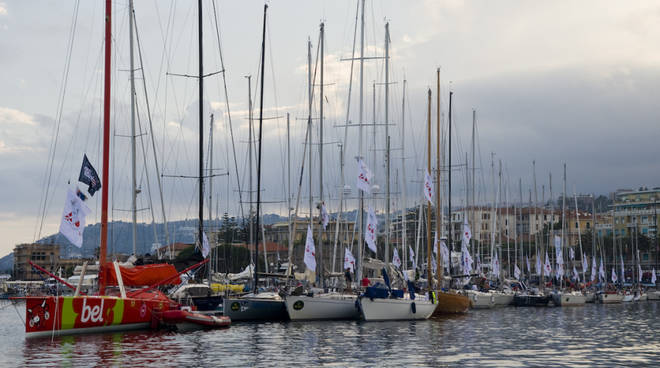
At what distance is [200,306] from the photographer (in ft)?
156

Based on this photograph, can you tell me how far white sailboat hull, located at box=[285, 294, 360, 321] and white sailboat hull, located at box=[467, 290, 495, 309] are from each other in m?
22.7

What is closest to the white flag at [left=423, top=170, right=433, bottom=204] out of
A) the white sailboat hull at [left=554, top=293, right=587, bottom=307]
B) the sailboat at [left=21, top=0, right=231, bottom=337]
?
the sailboat at [left=21, top=0, right=231, bottom=337]

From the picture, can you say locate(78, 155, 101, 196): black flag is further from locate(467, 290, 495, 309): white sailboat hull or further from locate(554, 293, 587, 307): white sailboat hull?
locate(554, 293, 587, 307): white sailboat hull

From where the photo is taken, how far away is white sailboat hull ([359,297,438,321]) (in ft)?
143

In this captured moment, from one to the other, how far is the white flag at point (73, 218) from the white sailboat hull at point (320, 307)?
14.1m

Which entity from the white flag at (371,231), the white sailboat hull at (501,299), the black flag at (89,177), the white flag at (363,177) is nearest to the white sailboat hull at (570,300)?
the white sailboat hull at (501,299)

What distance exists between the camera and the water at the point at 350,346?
27.5 m

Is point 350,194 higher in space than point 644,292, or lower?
higher

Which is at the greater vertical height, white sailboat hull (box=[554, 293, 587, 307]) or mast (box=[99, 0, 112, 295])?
mast (box=[99, 0, 112, 295])

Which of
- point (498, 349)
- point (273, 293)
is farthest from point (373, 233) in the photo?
point (498, 349)

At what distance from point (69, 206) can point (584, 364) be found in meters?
21.5

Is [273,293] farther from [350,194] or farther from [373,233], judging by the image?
[350,194]

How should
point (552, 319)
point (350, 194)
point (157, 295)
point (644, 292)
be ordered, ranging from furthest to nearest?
1. point (644, 292)
2. point (350, 194)
3. point (552, 319)
4. point (157, 295)

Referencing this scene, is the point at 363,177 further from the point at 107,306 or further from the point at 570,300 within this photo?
the point at 570,300
